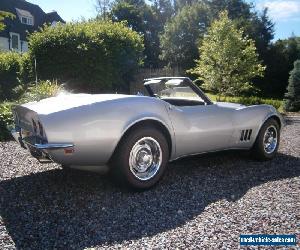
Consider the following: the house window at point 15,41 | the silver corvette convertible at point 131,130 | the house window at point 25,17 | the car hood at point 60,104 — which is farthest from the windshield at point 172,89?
the house window at point 25,17

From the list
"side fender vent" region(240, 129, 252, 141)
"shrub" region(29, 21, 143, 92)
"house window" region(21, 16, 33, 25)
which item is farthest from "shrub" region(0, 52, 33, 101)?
"house window" region(21, 16, 33, 25)

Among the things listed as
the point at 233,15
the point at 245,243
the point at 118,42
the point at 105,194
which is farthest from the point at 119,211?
the point at 233,15

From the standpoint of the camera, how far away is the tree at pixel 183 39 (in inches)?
1275

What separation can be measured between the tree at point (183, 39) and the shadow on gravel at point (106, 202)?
1081 inches

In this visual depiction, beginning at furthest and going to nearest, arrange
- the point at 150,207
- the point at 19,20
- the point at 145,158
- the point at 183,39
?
the point at 19,20
the point at 183,39
the point at 145,158
the point at 150,207

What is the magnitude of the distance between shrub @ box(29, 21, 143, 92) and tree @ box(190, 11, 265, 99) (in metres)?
4.18

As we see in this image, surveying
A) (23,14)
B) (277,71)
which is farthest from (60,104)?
(23,14)

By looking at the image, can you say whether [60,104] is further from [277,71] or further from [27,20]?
[27,20]

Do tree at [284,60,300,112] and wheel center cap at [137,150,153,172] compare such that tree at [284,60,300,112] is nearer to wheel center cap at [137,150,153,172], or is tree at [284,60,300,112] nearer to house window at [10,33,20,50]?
wheel center cap at [137,150,153,172]

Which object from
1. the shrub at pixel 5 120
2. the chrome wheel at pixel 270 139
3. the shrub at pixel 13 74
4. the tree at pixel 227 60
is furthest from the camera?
the tree at pixel 227 60

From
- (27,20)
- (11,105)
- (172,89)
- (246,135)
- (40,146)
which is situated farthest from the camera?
(27,20)

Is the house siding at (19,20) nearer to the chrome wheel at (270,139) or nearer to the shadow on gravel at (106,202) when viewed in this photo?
the chrome wheel at (270,139)

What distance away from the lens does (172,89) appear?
17.4 feet

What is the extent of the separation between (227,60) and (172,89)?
1187cm
